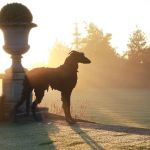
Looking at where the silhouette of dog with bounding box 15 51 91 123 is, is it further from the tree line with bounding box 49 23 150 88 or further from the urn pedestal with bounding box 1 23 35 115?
the tree line with bounding box 49 23 150 88

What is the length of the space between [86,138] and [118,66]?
5607cm

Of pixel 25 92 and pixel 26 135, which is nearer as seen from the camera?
pixel 26 135

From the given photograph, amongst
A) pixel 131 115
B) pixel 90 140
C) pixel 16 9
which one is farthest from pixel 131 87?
pixel 90 140

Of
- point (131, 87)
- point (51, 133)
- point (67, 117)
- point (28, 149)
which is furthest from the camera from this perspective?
point (131, 87)

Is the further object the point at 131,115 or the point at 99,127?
the point at 131,115

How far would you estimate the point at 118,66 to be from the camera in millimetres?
65000

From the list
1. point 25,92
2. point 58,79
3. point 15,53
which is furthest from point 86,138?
point 15,53

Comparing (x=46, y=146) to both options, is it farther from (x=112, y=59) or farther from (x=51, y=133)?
(x=112, y=59)

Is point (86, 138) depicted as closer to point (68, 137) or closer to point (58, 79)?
point (68, 137)

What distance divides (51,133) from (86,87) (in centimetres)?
5595

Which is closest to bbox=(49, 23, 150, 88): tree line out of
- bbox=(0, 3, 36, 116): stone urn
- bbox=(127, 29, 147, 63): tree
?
bbox=(127, 29, 147, 63): tree

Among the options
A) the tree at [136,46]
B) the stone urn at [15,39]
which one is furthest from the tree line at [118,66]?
the stone urn at [15,39]

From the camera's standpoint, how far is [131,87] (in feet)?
209

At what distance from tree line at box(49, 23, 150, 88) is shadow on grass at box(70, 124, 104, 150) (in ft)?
→ 173
